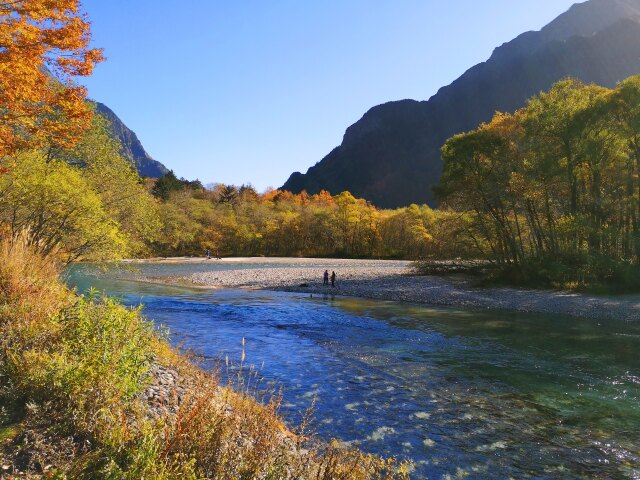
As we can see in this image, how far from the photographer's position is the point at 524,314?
22.3m

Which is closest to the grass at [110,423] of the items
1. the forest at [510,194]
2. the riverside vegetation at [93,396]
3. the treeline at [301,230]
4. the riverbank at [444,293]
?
the riverside vegetation at [93,396]

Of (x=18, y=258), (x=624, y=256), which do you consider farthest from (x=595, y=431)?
(x=624, y=256)

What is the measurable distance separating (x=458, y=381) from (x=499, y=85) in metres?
202

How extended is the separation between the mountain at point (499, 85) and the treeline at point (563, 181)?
427 feet

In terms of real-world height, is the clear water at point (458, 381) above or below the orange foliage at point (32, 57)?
below

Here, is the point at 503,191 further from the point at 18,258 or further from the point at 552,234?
the point at 18,258

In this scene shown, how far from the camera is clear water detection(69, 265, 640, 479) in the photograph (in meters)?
6.89

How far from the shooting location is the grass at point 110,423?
376 centimetres

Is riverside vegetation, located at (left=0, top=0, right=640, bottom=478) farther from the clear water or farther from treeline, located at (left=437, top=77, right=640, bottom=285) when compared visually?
the clear water

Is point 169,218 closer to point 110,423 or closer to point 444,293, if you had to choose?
point 444,293

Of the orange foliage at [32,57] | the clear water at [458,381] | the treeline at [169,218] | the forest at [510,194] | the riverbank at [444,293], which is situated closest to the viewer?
the clear water at [458,381]

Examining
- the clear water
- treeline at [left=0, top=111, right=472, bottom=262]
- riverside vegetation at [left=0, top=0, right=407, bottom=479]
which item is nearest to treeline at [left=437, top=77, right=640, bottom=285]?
treeline at [left=0, top=111, right=472, bottom=262]

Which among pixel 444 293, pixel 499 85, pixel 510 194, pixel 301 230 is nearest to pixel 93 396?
pixel 444 293

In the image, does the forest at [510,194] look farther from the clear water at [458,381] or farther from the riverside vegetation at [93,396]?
the clear water at [458,381]
